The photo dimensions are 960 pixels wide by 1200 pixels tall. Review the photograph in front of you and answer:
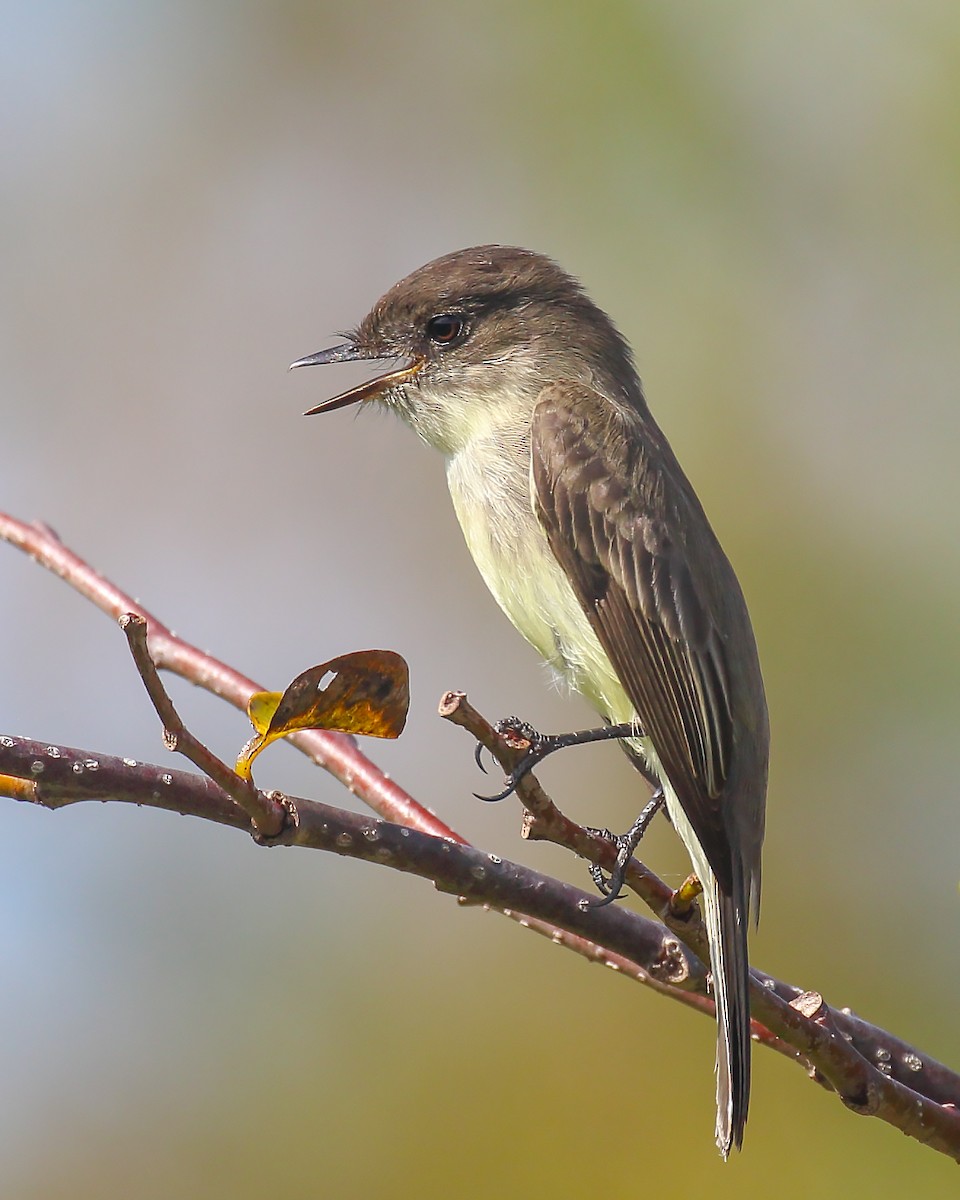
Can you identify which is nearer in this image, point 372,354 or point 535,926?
point 535,926

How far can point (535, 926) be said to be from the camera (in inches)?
87.9

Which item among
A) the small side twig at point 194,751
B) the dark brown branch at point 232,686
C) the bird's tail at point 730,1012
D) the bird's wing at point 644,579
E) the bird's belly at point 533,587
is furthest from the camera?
the bird's belly at point 533,587

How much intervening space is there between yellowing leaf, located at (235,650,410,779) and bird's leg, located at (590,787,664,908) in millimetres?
408

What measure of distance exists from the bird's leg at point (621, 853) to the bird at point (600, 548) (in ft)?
0.20

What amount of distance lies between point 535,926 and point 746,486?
3.50m

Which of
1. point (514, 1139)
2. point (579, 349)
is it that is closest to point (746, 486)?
point (579, 349)

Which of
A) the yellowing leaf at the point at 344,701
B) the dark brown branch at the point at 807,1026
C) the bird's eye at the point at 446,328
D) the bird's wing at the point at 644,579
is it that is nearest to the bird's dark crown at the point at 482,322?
the bird's eye at the point at 446,328

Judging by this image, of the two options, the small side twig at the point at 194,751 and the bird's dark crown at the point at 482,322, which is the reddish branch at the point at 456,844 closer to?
the small side twig at the point at 194,751

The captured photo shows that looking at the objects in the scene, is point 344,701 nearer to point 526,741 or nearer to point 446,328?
point 526,741

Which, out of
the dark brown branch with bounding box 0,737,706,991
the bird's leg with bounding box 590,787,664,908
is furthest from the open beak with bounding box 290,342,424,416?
the dark brown branch with bounding box 0,737,706,991

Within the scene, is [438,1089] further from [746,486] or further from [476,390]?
[746,486]

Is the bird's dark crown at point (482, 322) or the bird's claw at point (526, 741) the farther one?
the bird's dark crown at point (482, 322)

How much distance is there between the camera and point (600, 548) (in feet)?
9.53

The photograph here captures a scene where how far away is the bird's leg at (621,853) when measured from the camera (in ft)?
6.56
